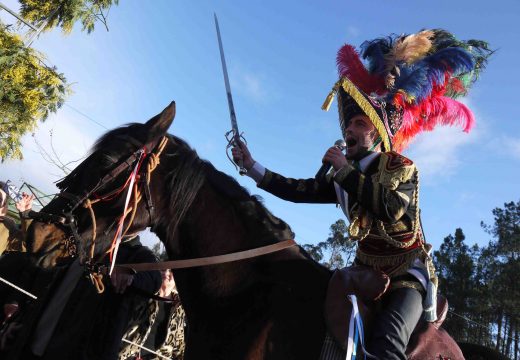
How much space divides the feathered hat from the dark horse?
1.49 m

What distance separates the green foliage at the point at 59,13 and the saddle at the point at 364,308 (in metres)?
21.5

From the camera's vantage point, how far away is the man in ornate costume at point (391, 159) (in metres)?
2.67

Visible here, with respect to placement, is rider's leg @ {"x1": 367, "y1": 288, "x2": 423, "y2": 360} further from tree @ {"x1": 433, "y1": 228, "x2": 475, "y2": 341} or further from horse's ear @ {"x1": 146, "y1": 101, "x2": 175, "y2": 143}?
tree @ {"x1": 433, "y1": 228, "x2": 475, "y2": 341}

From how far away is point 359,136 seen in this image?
→ 135 inches

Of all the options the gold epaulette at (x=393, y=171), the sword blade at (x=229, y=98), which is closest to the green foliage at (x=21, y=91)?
the sword blade at (x=229, y=98)

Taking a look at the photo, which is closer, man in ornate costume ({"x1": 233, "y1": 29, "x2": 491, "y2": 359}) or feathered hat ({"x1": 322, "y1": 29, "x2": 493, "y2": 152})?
man in ornate costume ({"x1": 233, "y1": 29, "x2": 491, "y2": 359})

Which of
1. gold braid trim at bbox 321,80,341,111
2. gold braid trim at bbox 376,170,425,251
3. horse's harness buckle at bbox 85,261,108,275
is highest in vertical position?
gold braid trim at bbox 321,80,341,111

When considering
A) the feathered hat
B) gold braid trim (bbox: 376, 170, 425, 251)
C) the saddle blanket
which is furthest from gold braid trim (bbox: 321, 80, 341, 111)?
the saddle blanket

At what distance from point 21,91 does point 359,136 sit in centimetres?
2074

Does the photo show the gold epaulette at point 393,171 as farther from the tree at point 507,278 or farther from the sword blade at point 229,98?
the tree at point 507,278

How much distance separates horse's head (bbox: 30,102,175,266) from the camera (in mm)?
2527

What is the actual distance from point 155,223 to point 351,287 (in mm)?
1336

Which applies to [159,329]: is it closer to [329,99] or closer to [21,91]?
[329,99]

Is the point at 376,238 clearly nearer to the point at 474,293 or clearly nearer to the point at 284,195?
the point at 284,195
